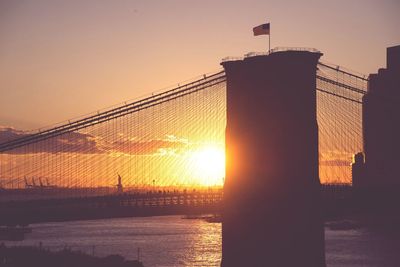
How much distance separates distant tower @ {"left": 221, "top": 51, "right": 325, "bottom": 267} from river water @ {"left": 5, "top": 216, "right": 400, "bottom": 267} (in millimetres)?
35572

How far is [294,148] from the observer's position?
40250mm

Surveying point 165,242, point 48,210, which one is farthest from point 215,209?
point 165,242

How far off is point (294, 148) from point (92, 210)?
59.5 ft

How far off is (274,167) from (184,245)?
7611 centimetres

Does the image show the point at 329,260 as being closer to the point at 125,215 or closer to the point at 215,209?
the point at 215,209

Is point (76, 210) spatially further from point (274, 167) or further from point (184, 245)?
point (184, 245)

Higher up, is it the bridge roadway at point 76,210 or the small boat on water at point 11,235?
the bridge roadway at point 76,210

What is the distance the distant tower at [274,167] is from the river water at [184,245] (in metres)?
35.6

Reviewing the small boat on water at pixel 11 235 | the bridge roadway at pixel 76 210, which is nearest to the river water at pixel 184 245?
the small boat on water at pixel 11 235

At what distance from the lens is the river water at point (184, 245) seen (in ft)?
308

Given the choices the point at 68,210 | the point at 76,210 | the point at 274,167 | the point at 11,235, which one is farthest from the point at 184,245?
the point at 274,167

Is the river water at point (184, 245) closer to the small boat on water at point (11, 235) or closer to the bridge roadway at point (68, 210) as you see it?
the small boat on water at point (11, 235)

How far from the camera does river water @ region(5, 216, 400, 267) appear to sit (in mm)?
93938

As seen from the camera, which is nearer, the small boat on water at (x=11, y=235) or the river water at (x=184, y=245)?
the river water at (x=184, y=245)
